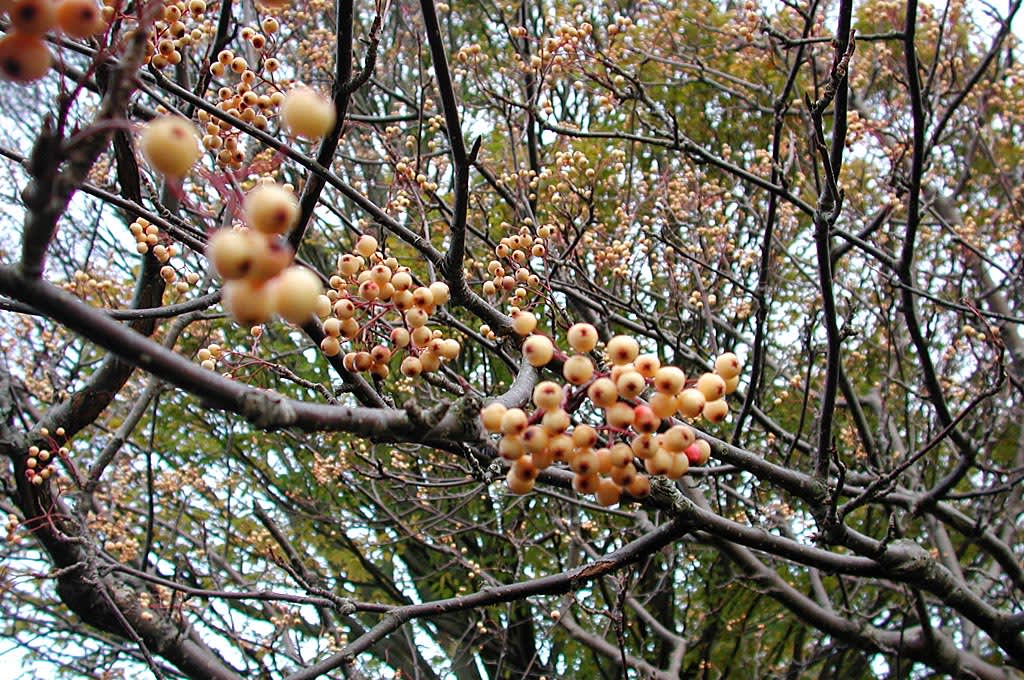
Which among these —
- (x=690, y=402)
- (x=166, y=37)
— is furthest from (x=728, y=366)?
(x=166, y=37)

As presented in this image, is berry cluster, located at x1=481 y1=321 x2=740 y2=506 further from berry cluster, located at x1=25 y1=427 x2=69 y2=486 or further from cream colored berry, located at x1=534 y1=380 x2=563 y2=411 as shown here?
berry cluster, located at x1=25 y1=427 x2=69 y2=486

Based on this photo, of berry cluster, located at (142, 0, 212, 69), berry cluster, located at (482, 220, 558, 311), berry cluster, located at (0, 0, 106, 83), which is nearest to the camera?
berry cluster, located at (0, 0, 106, 83)

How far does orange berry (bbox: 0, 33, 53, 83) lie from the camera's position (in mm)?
882

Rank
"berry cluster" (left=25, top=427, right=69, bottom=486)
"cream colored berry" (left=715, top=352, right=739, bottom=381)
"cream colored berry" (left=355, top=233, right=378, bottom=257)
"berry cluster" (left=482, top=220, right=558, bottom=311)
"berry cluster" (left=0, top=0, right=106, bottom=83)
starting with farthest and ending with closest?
"berry cluster" (left=25, top=427, right=69, bottom=486)
"berry cluster" (left=482, top=220, right=558, bottom=311)
"cream colored berry" (left=355, top=233, right=378, bottom=257)
"cream colored berry" (left=715, top=352, right=739, bottom=381)
"berry cluster" (left=0, top=0, right=106, bottom=83)

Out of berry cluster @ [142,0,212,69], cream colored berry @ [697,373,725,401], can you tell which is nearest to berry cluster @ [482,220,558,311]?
cream colored berry @ [697,373,725,401]

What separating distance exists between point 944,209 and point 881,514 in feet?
11.9

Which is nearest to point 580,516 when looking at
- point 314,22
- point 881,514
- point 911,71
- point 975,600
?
point 881,514

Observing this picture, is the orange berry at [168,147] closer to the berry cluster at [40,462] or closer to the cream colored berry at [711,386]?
the cream colored berry at [711,386]

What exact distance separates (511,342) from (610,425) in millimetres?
1312

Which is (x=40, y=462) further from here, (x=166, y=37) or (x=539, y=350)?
(x=539, y=350)

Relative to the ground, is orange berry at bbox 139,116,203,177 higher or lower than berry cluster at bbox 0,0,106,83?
lower

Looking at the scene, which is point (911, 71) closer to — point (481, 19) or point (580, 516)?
point (580, 516)

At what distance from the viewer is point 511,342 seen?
2658 millimetres

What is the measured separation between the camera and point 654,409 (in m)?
1.40
